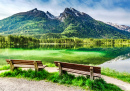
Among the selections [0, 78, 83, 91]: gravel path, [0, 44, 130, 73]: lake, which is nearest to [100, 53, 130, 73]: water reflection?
A: [0, 44, 130, 73]: lake

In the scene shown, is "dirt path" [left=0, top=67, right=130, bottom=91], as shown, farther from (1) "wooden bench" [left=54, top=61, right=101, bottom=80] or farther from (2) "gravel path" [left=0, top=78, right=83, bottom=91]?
(1) "wooden bench" [left=54, top=61, right=101, bottom=80]

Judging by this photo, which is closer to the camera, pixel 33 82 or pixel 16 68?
pixel 33 82

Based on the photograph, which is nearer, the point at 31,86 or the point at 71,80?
the point at 31,86

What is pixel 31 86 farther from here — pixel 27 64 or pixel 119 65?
pixel 119 65

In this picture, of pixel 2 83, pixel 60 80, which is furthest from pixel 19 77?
pixel 60 80

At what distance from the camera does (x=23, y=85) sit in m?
9.37

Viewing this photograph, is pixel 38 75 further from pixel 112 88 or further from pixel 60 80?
pixel 112 88

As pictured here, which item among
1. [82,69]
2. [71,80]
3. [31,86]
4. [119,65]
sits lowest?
[119,65]

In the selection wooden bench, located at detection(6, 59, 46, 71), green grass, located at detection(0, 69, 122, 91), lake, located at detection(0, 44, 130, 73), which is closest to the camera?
green grass, located at detection(0, 69, 122, 91)

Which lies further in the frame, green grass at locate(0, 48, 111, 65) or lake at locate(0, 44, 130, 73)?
green grass at locate(0, 48, 111, 65)

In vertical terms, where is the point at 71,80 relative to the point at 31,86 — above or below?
above

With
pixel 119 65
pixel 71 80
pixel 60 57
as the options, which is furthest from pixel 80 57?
pixel 71 80

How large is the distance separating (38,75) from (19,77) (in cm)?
189

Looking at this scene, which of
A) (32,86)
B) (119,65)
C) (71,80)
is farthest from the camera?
(119,65)
